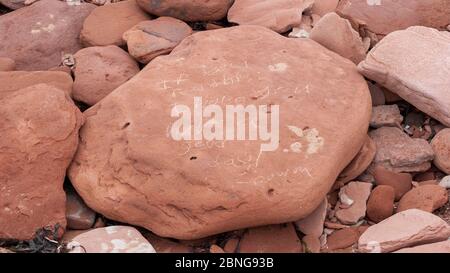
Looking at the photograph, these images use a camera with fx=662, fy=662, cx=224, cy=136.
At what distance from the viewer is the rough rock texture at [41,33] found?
4.58 metres

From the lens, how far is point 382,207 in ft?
11.9

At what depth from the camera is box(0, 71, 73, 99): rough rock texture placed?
4.01 meters

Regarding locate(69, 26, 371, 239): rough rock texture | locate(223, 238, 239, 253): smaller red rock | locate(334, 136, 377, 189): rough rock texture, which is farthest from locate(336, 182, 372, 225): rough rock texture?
locate(223, 238, 239, 253): smaller red rock

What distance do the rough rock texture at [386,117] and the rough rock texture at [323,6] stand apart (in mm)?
959

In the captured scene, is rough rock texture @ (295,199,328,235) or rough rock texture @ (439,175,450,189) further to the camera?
rough rock texture @ (439,175,450,189)

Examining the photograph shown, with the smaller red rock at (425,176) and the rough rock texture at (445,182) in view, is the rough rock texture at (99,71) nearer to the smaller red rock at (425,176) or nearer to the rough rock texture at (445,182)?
the smaller red rock at (425,176)

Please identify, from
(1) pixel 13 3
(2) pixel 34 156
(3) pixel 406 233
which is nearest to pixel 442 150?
(3) pixel 406 233

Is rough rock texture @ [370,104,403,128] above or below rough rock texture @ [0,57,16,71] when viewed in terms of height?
below

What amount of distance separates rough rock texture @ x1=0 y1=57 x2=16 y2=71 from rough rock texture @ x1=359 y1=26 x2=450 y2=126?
7.37ft

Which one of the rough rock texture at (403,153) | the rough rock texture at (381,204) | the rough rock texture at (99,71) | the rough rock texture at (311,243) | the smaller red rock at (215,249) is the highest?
the rough rock texture at (99,71)

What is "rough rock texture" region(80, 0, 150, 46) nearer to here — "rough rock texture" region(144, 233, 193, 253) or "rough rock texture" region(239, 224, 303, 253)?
"rough rock texture" region(144, 233, 193, 253)

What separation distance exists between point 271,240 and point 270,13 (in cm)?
181

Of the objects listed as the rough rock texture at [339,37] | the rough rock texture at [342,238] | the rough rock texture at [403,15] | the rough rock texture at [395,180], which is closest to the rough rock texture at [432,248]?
the rough rock texture at [342,238]

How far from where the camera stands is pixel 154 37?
4.41m
